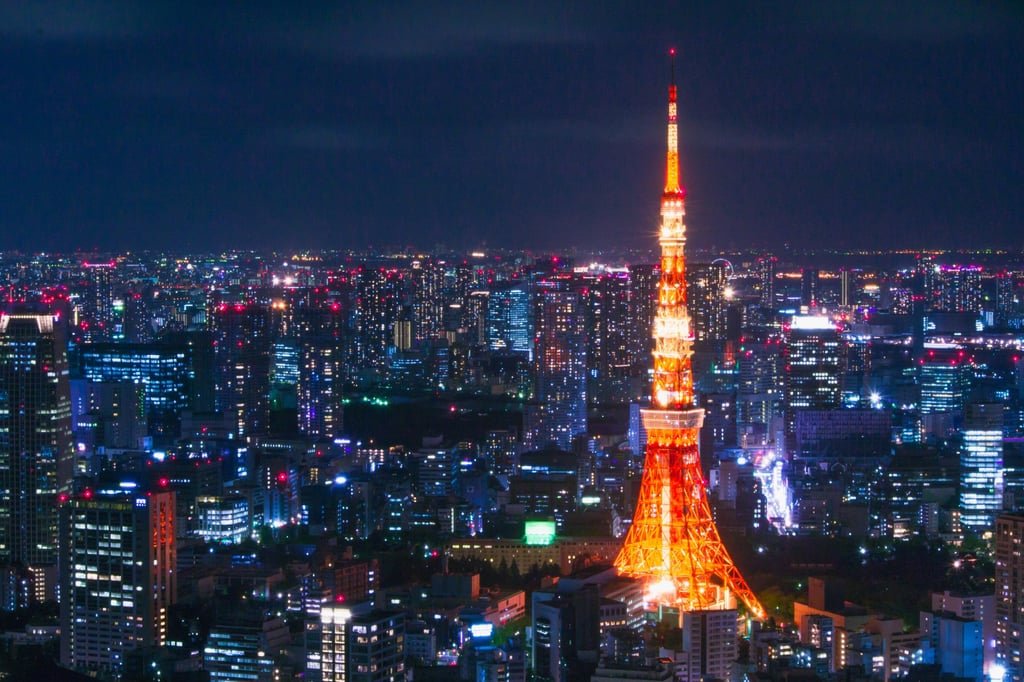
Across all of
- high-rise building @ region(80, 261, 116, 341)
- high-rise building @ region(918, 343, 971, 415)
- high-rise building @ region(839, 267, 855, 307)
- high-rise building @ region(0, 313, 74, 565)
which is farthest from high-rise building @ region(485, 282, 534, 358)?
high-rise building @ region(0, 313, 74, 565)

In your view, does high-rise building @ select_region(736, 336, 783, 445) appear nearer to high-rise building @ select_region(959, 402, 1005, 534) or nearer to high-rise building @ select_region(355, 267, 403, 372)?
high-rise building @ select_region(959, 402, 1005, 534)

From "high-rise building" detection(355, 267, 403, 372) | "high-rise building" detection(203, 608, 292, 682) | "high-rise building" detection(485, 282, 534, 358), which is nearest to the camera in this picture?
"high-rise building" detection(203, 608, 292, 682)

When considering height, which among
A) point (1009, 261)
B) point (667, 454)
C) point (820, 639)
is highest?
point (1009, 261)

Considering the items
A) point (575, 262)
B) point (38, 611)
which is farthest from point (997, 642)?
point (575, 262)

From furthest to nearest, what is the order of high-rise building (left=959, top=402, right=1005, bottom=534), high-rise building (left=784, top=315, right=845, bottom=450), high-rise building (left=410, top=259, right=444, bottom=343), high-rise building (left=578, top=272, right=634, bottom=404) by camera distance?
1. high-rise building (left=410, top=259, right=444, bottom=343)
2. high-rise building (left=578, top=272, right=634, bottom=404)
3. high-rise building (left=784, top=315, right=845, bottom=450)
4. high-rise building (left=959, top=402, right=1005, bottom=534)

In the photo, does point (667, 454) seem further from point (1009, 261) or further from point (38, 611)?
point (1009, 261)

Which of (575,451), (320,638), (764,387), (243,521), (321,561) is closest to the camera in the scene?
(320,638)

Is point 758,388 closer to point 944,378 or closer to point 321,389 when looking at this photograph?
point 944,378
